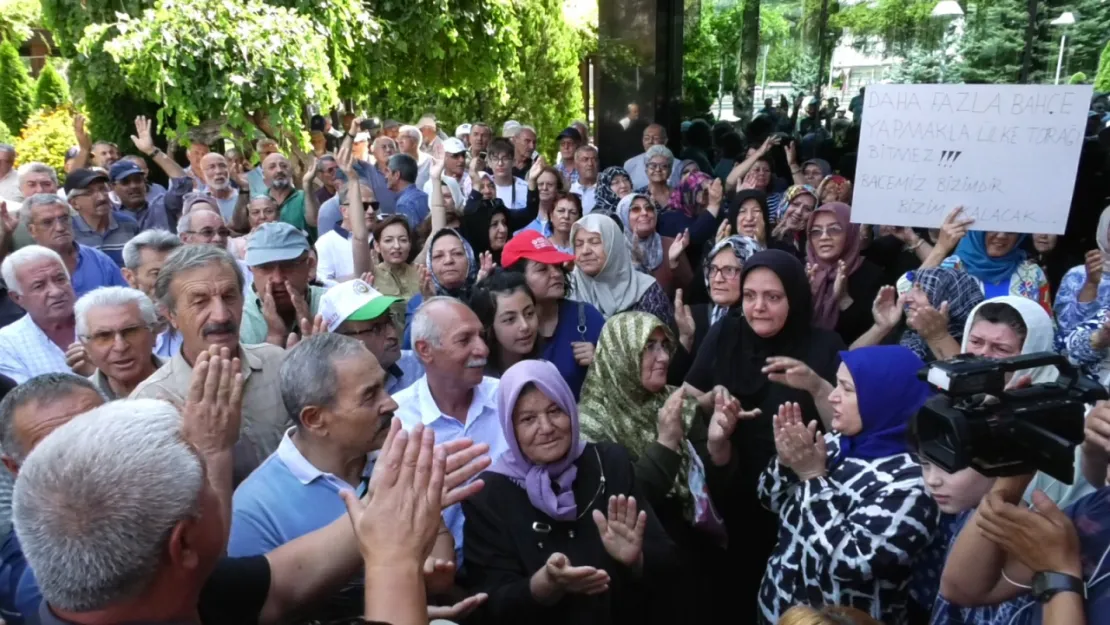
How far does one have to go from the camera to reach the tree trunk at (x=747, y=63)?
9984 millimetres

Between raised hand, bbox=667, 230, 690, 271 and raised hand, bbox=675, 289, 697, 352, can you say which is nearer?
raised hand, bbox=675, 289, 697, 352

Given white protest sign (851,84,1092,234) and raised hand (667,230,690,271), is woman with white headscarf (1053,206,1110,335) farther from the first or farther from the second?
raised hand (667,230,690,271)

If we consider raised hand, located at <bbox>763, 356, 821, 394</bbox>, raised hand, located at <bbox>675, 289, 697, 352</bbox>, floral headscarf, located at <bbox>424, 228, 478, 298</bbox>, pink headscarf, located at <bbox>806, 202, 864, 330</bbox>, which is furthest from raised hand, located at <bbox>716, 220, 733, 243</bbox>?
raised hand, located at <bbox>763, 356, 821, 394</bbox>

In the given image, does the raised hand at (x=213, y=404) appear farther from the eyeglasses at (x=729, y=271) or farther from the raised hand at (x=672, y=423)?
the eyeglasses at (x=729, y=271)

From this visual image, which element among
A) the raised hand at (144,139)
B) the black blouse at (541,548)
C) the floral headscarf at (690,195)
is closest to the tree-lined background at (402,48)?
the raised hand at (144,139)

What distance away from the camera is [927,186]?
14.5 feet

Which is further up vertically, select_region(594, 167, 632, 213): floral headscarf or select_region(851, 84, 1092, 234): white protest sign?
select_region(851, 84, 1092, 234): white protest sign

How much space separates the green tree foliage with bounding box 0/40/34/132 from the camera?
733 inches

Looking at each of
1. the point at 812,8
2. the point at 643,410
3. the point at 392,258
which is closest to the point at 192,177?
the point at 392,258

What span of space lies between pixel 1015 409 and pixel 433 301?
2.06m

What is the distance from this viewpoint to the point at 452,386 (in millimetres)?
2986

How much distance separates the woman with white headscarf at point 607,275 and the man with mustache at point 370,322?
1355 millimetres

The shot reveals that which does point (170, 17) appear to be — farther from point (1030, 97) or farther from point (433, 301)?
point (1030, 97)

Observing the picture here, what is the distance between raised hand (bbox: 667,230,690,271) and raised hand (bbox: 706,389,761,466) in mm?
2458
